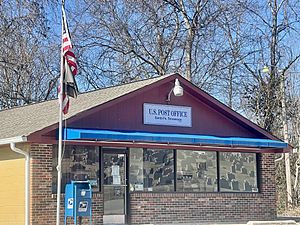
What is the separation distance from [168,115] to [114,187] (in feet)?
9.36

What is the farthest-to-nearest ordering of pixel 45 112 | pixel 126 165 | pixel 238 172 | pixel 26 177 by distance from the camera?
pixel 238 172
pixel 45 112
pixel 126 165
pixel 26 177

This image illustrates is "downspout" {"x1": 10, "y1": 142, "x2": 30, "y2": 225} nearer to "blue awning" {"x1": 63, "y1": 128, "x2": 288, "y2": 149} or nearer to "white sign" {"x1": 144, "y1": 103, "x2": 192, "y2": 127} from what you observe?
"blue awning" {"x1": 63, "y1": 128, "x2": 288, "y2": 149}

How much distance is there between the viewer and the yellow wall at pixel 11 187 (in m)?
Result: 17.0

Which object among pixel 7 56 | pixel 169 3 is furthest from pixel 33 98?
pixel 169 3

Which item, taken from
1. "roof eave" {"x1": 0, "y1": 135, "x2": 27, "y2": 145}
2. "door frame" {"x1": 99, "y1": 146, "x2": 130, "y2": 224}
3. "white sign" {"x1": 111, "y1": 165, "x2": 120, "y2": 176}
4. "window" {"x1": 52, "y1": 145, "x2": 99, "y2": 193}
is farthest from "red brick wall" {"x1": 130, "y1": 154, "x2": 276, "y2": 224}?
"roof eave" {"x1": 0, "y1": 135, "x2": 27, "y2": 145}

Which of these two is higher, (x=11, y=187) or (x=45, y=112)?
(x=45, y=112)

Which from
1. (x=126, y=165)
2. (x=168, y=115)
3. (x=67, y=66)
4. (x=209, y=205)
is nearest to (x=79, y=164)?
(x=126, y=165)

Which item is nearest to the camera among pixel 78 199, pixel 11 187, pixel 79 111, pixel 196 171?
pixel 78 199

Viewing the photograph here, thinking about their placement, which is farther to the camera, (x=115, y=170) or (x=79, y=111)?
(x=115, y=170)

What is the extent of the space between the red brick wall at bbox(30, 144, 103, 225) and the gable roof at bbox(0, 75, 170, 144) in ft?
2.26

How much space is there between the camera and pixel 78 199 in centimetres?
1608

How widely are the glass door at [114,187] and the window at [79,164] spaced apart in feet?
1.11

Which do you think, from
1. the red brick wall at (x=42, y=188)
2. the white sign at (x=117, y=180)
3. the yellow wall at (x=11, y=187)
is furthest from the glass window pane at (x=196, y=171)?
the yellow wall at (x=11, y=187)

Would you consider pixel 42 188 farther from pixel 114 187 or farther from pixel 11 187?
pixel 114 187
